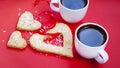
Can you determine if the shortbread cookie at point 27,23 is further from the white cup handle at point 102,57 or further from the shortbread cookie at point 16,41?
the white cup handle at point 102,57

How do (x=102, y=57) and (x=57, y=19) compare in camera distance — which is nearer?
(x=102, y=57)

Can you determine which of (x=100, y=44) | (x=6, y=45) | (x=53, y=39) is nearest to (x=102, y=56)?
(x=100, y=44)

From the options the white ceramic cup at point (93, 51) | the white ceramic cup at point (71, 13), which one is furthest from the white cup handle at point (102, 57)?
the white ceramic cup at point (71, 13)

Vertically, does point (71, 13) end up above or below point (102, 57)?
above

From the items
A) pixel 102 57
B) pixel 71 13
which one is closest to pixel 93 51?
pixel 102 57

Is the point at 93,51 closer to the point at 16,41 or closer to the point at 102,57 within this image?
the point at 102,57

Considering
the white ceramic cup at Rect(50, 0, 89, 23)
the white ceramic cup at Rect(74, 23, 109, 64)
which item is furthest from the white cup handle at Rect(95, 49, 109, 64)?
the white ceramic cup at Rect(50, 0, 89, 23)

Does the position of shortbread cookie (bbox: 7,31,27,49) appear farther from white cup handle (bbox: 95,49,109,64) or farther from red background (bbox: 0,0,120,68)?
white cup handle (bbox: 95,49,109,64)

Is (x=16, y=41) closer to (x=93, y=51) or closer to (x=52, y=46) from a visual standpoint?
(x=52, y=46)
